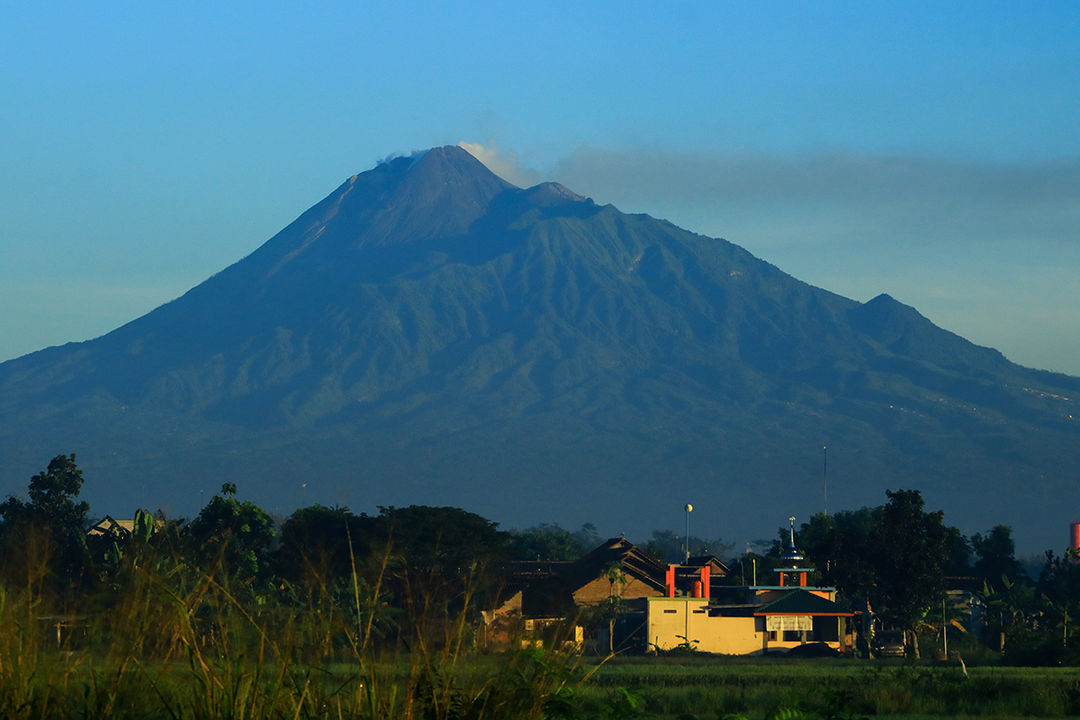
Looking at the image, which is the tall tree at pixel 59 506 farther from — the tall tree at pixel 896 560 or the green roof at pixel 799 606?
the tall tree at pixel 896 560

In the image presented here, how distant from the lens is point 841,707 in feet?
43.8

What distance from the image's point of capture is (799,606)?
262 feet

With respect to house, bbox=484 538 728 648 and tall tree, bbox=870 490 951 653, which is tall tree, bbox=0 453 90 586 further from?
tall tree, bbox=870 490 951 653

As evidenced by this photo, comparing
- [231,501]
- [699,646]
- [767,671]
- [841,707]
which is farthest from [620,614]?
[841,707]

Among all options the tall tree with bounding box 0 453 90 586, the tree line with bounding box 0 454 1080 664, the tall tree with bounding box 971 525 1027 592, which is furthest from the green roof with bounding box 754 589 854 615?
the tall tree with bounding box 971 525 1027 592

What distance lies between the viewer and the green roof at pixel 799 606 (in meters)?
79.6

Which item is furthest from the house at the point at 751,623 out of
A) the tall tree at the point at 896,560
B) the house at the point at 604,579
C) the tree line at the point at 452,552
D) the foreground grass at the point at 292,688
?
the foreground grass at the point at 292,688

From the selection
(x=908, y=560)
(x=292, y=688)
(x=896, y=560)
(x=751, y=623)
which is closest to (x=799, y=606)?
(x=751, y=623)

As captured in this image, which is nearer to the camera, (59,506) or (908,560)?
(59,506)

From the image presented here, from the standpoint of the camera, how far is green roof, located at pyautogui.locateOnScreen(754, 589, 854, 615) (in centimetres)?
7956

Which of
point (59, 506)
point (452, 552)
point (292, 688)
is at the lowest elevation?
point (452, 552)

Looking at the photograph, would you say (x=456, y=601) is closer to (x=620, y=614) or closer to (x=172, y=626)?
(x=620, y=614)

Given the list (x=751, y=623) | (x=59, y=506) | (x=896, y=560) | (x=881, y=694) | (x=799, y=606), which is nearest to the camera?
(x=881, y=694)

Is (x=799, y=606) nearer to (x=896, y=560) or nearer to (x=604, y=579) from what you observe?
(x=896, y=560)
